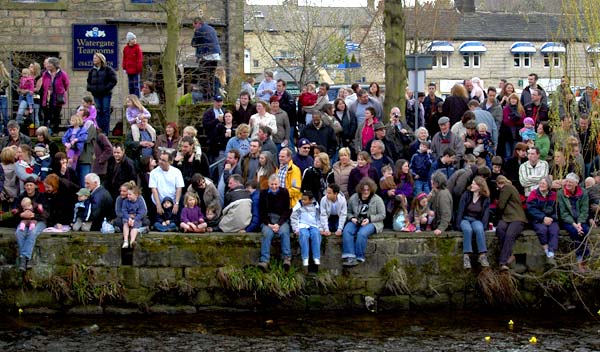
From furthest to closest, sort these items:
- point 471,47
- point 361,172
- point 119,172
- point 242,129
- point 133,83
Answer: point 471,47 → point 133,83 → point 242,129 → point 119,172 → point 361,172

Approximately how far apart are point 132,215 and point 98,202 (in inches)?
28.1

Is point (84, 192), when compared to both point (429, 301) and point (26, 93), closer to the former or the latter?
point (26, 93)

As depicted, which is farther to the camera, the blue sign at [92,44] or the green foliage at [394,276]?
the blue sign at [92,44]

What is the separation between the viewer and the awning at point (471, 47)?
70.2 meters

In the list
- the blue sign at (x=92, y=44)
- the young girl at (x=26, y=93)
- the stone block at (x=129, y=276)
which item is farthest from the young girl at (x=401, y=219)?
the blue sign at (x=92, y=44)

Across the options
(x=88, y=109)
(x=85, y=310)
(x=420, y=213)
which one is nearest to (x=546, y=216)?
(x=420, y=213)

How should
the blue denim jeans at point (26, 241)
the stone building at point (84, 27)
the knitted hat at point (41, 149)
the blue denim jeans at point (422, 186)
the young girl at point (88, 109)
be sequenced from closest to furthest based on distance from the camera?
the blue denim jeans at point (26, 241) < the blue denim jeans at point (422, 186) < the knitted hat at point (41, 149) < the young girl at point (88, 109) < the stone building at point (84, 27)

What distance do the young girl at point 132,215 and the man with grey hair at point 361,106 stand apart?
5.39 metres

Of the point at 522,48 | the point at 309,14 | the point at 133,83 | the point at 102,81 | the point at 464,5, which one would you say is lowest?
the point at 102,81

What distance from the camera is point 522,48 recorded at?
70625mm

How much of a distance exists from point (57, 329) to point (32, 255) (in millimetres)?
1653

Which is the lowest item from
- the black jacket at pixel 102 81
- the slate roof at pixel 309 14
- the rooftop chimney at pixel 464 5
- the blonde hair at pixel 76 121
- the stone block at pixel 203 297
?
the stone block at pixel 203 297

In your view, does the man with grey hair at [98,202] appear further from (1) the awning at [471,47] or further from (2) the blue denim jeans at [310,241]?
(1) the awning at [471,47]

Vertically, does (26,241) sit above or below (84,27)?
below
